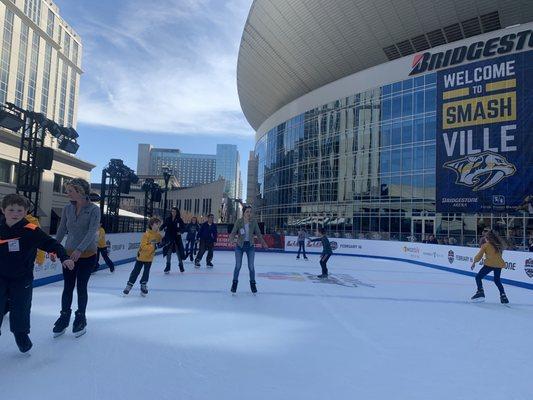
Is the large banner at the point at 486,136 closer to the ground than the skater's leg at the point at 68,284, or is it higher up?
higher up

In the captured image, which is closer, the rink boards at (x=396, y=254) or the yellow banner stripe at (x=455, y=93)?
the rink boards at (x=396, y=254)

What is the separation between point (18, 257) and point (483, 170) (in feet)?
89.4

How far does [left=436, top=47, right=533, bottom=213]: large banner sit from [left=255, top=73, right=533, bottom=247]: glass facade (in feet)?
5.72

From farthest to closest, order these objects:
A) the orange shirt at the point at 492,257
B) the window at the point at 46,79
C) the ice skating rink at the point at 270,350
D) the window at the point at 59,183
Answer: the window at the point at 46,79, the window at the point at 59,183, the orange shirt at the point at 492,257, the ice skating rink at the point at 270,350

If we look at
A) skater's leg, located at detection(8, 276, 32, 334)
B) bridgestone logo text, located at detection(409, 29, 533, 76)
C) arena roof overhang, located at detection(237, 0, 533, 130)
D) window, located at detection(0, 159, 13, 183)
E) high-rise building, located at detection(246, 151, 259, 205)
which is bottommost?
skater's leg, located at detection(8, 276, 32, 334)

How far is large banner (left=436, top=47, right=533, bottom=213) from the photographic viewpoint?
79.7 ft

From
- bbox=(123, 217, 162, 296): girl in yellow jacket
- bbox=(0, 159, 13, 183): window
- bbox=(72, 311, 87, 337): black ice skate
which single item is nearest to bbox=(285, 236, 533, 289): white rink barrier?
bbox=(123, 217, 162, 296): girl in yellow jacket

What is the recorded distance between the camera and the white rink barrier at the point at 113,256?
802cm

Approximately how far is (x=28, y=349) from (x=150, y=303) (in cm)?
283

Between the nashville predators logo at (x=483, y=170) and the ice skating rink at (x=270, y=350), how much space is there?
1963 centimetres

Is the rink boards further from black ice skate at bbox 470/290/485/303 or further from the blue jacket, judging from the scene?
black ice skate at bbox 470/290/485/303

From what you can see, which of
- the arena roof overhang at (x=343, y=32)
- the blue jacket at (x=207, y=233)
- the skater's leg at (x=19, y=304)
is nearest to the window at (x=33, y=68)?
the arena roof overhang at (x=343, y=32)

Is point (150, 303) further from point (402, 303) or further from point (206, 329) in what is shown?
point (402, 303)

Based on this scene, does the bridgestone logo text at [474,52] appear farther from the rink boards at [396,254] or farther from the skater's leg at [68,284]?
the skater's leg at [68,284]
